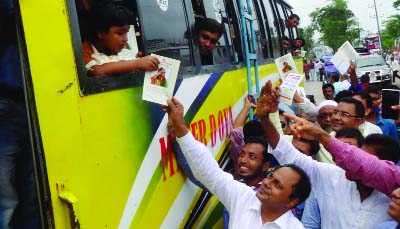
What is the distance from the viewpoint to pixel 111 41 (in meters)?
2.25

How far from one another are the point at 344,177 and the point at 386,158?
307 mm

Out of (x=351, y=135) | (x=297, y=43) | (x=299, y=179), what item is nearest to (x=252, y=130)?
(x=351, y=135)

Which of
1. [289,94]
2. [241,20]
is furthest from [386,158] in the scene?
[241,20]

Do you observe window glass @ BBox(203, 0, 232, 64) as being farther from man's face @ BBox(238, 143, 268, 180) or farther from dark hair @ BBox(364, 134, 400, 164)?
dark hair @ BBox(364, 134, 400, 164)

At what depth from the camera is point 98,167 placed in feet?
6.20

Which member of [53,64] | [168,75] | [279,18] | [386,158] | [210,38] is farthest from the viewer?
[279,18]

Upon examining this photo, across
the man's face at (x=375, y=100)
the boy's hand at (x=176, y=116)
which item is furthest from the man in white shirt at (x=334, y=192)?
the man's face at (x=375, y=100)

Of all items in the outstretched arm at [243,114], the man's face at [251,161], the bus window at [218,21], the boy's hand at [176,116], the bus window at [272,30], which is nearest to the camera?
the boy's hand at [176,116]

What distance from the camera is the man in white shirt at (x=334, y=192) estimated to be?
2637mm

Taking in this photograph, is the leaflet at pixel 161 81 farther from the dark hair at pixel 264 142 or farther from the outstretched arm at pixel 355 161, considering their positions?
the dark hair at pixel 264 142

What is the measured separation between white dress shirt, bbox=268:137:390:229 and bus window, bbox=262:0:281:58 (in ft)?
9.88

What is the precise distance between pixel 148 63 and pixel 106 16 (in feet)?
0.97

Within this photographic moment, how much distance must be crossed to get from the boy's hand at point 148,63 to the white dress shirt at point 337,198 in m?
1.27

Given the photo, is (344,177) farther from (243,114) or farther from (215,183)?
(243,114)
